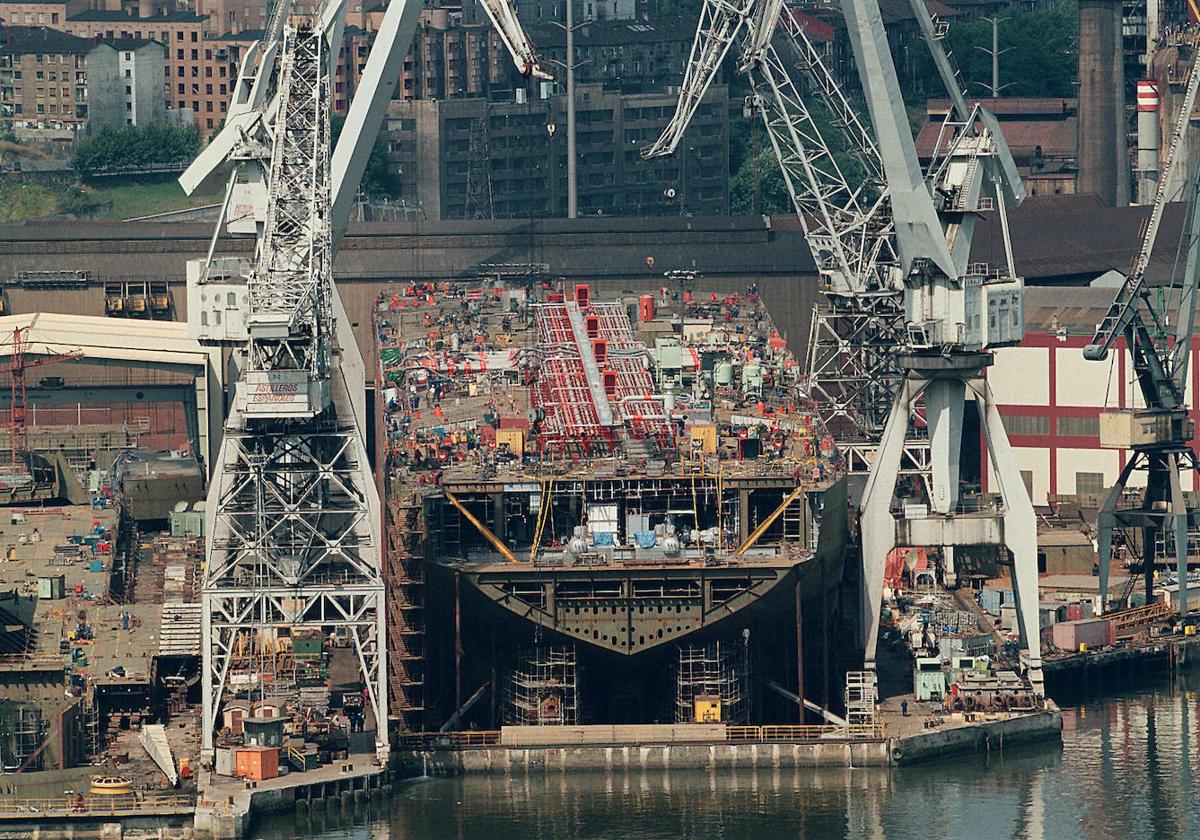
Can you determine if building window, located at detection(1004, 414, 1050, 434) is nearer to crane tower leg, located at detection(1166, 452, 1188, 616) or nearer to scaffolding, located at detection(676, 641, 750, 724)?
crane tower leg, located at detection(1166, 452, 1188, 616)

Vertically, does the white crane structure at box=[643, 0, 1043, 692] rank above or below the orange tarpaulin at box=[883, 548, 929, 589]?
above

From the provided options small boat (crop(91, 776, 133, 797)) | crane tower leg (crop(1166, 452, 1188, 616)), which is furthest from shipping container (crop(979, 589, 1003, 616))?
small boat (crop(91, 776, 133, 797))

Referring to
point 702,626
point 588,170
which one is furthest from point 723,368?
point 588,170

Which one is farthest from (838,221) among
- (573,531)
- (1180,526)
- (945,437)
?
(573,531)

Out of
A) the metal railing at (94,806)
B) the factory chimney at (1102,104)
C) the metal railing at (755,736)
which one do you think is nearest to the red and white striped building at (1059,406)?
the metal railing at (755,736)

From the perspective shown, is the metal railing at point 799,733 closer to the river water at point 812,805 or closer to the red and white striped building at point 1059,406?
the river water at point 812,805
